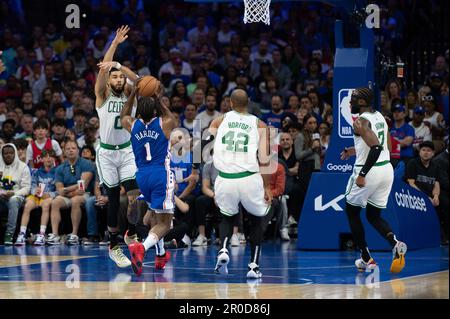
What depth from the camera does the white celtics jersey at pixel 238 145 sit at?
12.4 m

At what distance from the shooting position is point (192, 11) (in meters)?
25.6

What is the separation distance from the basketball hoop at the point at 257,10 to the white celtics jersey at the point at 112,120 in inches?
101

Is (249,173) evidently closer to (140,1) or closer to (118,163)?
(118,163)

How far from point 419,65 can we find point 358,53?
6.67 meters

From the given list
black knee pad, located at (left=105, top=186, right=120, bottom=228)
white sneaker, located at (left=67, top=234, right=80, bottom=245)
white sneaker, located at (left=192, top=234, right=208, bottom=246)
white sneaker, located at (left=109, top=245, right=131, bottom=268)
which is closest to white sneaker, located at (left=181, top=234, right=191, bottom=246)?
white sneaker, located at (left=192, top=234, right=208, bottom=246)

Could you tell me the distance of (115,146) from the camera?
14000mm

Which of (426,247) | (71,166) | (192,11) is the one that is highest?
(192,11)

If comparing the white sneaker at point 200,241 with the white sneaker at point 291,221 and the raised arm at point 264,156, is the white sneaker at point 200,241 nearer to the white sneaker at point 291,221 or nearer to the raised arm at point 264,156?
the white sneaker at point 291,221

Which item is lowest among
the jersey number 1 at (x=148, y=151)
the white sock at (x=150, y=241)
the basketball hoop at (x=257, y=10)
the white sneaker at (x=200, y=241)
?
the white sneaker at (x=200, y=241)

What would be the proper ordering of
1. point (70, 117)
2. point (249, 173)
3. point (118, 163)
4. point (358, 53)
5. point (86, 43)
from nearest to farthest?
point (249, 173)
point (118, 163)
point (358, 53)
point (70, 117)
point (86, 43)

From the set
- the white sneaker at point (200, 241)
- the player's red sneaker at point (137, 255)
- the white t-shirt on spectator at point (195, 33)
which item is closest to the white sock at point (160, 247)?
the player's red sneaker at point (137, 255)

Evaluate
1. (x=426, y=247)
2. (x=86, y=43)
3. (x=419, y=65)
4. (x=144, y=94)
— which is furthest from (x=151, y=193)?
(x=86, y=43)

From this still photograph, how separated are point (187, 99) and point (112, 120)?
770 centimetres

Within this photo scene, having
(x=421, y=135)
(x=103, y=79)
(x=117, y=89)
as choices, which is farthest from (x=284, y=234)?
(x=103, y=79)
